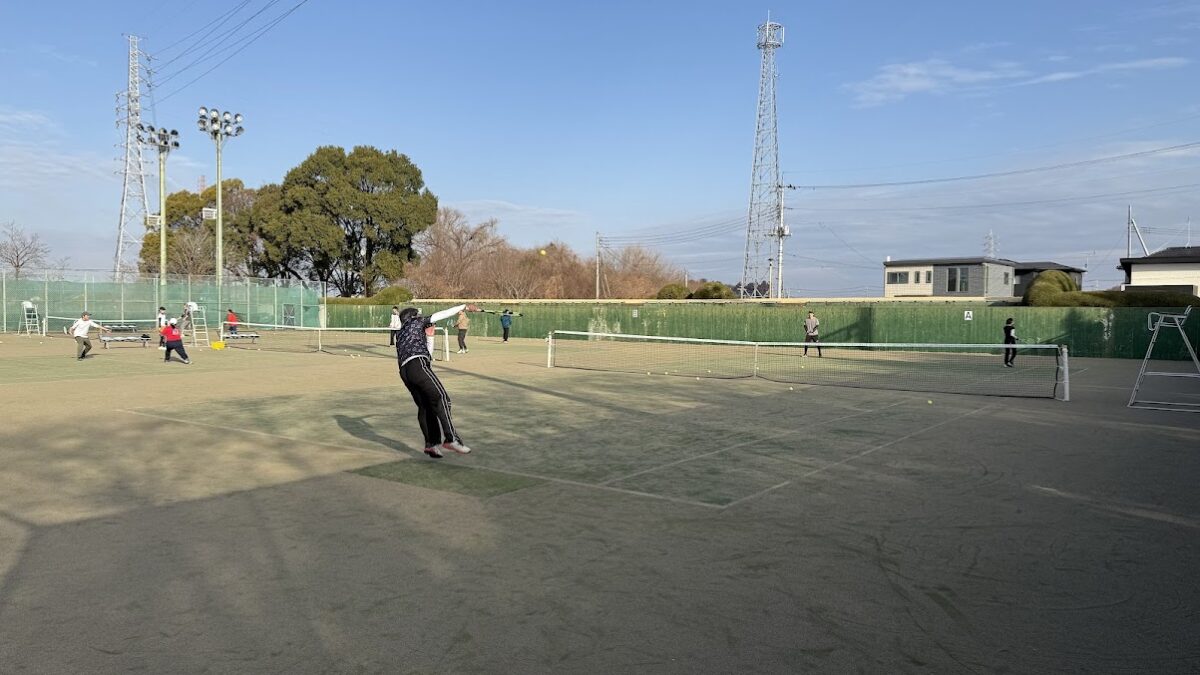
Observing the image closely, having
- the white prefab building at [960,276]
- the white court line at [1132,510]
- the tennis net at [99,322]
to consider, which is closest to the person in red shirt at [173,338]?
the tennis net at [99,322]

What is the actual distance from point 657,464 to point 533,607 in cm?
445

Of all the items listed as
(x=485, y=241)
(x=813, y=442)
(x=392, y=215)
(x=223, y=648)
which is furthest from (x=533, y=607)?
(x=485, y=241)

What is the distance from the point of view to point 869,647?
4137mm

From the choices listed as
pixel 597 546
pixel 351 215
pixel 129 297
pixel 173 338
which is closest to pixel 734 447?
pixel 597 546

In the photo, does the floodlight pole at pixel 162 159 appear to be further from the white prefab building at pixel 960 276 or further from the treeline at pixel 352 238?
the white prefab building at pixel 960 276

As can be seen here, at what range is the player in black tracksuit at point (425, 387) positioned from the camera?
9023mm

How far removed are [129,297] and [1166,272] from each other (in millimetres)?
56692

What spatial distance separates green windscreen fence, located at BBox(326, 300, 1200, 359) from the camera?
102 ft

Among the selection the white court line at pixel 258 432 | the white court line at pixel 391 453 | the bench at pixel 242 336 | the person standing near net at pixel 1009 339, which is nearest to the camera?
the white court line at pixel 391 453

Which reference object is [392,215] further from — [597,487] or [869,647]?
[869,647]

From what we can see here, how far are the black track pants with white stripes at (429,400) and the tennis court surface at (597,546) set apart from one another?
1.38ft

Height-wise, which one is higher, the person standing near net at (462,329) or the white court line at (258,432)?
the person standing near net at (462,329)

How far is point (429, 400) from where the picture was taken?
9078mm

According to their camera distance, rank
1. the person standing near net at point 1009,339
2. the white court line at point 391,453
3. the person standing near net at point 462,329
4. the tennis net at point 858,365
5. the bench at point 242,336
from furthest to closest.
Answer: the bench at point 242,336, the person standing near net at point 462,329, the person standing near net at point 1009,339, the tennis net at point 858,365, the white court line at point 391,453
